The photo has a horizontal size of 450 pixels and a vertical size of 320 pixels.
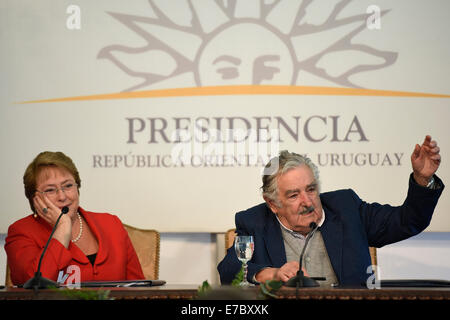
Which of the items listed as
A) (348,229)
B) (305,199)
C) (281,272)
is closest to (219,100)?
(305,199)

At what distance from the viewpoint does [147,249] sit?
3.65 m

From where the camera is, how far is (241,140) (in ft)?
13.9

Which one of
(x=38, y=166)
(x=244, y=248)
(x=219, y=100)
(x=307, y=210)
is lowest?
(x=244, y=248)

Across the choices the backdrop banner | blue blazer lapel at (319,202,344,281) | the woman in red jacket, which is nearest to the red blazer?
the woman in red jacket

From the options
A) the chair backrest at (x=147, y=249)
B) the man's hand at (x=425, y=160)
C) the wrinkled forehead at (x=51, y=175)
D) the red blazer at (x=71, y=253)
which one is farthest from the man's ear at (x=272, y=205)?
the wrinkled forehead at (x=51, y=175)

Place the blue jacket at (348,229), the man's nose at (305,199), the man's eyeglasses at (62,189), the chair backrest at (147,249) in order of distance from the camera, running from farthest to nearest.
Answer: the chair backrest at (147,249) < the man's eyeglasses at (62,189) < the man's nose at (305,199) < the blue jacket at (348,229)

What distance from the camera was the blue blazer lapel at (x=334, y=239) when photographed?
2.81m

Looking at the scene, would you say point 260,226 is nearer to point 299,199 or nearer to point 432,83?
point 299,199

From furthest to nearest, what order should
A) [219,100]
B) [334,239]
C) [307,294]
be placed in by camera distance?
[219,100], [334,239], [307,294]

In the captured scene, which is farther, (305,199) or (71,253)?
(71,253)

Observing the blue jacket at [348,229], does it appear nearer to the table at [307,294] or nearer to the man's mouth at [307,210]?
the man's mouth at [307,210]

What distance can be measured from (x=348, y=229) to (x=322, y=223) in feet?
0.39

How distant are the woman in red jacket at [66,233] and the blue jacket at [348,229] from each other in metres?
0.62

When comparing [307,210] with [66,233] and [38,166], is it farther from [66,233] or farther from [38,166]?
[38,166]
